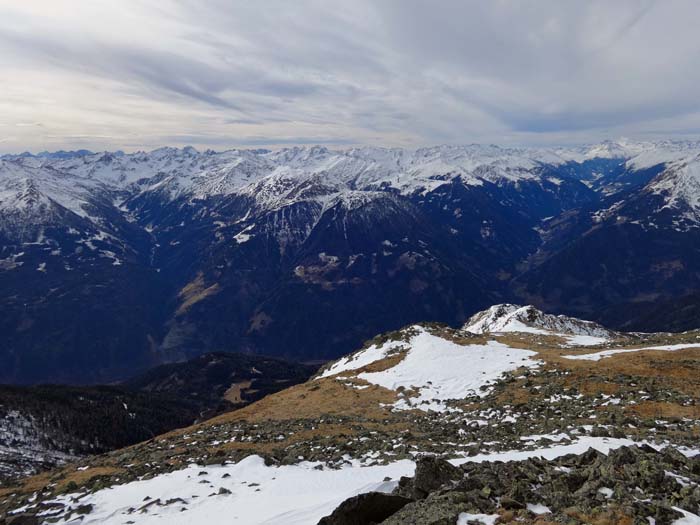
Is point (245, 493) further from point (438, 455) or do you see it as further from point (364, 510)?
point (438, 455)

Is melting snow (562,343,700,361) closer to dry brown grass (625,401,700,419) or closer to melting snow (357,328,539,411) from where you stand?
melting snow (357,328,539,411)

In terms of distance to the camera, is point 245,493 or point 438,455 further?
point 438,455

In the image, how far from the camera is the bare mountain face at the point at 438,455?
14242 mm

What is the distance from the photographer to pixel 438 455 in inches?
979

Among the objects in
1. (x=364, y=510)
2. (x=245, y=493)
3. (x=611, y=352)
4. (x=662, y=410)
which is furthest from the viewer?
(x=611, y=352)

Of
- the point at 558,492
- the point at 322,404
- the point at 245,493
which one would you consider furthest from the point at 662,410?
the point at 322,404

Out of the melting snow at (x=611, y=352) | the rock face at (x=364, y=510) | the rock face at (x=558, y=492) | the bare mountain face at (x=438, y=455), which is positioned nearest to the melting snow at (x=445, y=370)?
the bare mountain face at (x=438, y=455)

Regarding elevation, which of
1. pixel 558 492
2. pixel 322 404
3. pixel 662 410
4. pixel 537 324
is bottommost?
pixel 537 324

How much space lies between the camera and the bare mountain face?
561 inches

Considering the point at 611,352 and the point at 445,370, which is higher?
the point at 611,352

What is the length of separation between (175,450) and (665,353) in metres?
49.5

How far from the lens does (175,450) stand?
32.5 metres

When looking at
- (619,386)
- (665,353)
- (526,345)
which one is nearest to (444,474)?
(619,386)

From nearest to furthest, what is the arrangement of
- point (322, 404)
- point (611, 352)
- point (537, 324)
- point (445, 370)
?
point (322, 404)
point (445, 370)
point (611, 352)
point (537, 324)
